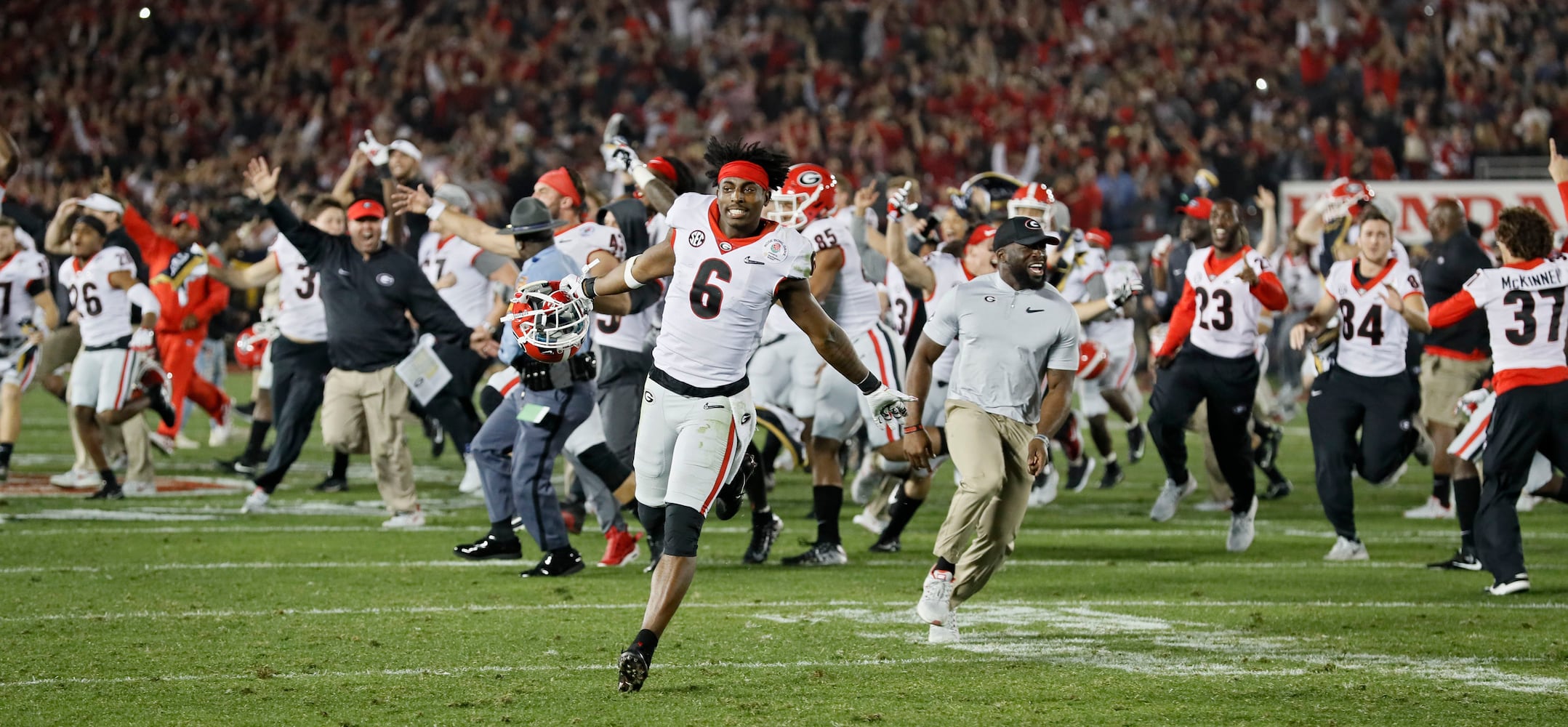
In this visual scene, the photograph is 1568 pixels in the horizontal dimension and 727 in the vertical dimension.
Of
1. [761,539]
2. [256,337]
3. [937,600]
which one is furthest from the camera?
[256,337]

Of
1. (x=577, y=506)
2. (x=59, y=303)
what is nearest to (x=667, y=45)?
(x=59, y=303)

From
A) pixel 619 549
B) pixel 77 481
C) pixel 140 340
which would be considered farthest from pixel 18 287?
pixel 619 549

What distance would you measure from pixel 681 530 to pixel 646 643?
1.60 ft

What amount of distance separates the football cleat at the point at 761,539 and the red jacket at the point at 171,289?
22.0 feet

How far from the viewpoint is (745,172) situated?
272 inches

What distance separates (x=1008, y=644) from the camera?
7684mm

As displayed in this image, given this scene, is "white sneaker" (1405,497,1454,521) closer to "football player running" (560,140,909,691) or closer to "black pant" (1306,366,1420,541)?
"black pant" (1306,366,1420,541)

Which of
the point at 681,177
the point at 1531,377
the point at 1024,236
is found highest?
the point at 681,177

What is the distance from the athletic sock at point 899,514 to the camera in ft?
35.2

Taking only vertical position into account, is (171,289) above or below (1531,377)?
Answer: above

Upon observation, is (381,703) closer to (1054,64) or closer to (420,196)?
(420,196)

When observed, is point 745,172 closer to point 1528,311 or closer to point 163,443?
point 1528,311

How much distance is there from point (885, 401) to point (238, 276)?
7871 mm

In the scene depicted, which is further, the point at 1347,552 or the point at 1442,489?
the point at 1442,489
